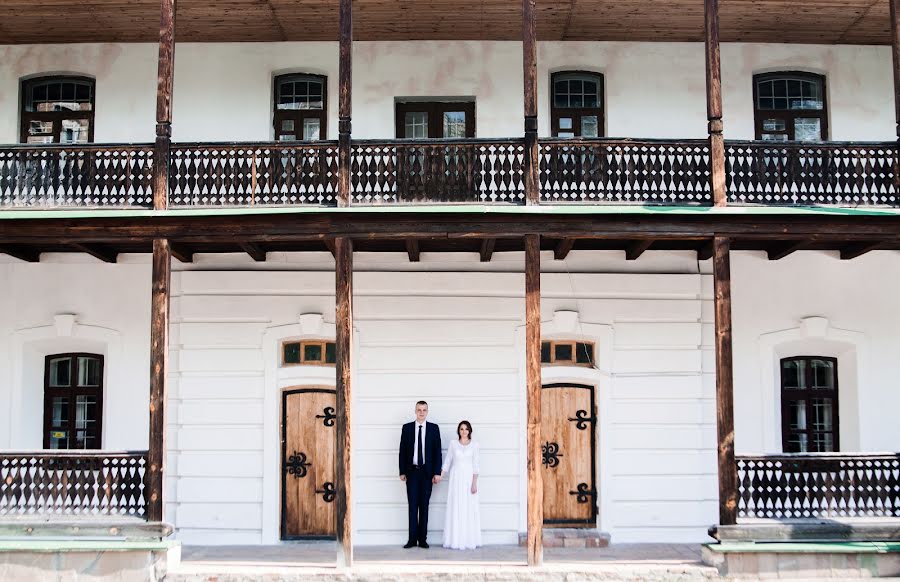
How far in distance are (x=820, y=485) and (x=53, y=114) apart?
12.0 m

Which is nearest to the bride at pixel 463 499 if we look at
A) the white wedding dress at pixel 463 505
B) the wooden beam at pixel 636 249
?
the white wedding dress at pixel 463 505

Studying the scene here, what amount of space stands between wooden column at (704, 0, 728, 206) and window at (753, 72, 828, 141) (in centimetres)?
295

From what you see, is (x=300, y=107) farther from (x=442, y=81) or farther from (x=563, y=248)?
(x=563, y=248)

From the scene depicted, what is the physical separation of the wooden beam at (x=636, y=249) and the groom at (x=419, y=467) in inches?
140

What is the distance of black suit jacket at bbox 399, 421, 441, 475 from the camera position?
1218 cm

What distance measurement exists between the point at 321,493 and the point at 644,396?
4778mm

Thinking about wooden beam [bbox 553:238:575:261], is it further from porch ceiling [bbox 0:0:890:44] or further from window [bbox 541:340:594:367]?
porch ceiling [bbox 0:0:890:44]

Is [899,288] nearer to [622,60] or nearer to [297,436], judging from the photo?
[622,60]

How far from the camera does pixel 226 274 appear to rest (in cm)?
1289

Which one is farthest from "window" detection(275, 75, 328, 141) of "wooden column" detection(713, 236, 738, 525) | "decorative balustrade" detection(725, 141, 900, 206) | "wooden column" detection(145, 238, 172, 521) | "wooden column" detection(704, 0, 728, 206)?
"wooden column" detection(713, 236, 738, 525)

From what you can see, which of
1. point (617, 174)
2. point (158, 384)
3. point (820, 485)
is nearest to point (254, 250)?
point (158, 384)

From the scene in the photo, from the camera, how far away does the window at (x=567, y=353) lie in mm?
12984

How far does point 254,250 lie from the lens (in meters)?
12.2

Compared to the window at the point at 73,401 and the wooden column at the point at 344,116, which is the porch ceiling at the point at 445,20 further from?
the window at the point at 73,401
